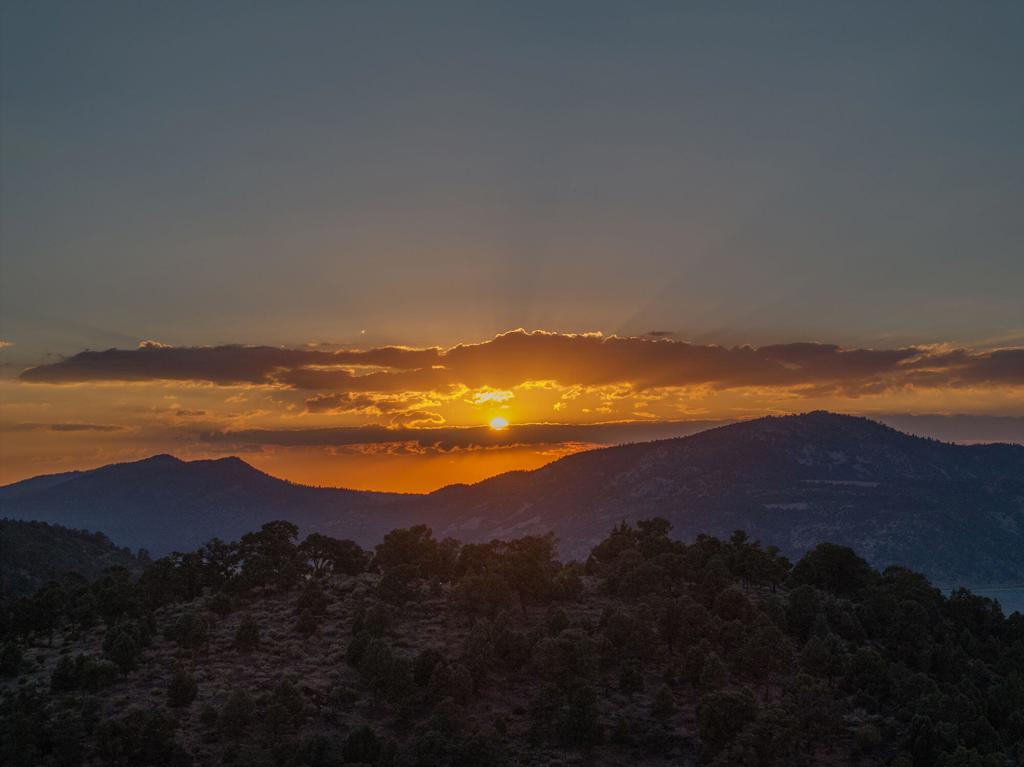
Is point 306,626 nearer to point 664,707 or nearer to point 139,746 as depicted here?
point 139,746

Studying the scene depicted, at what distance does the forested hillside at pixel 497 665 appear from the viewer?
86.6m

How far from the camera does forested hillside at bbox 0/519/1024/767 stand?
8662 cm

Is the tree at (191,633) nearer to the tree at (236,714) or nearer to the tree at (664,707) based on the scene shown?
the tree at (236,714)

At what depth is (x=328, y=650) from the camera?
108m

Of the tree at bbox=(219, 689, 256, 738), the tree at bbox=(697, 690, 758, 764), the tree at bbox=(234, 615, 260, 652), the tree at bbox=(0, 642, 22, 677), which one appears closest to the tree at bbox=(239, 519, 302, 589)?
the tree at bbox=(234, 615, 260, 652)

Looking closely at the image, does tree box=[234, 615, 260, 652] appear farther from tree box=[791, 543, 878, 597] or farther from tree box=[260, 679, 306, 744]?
tree box=[791, 543, 878, 597]

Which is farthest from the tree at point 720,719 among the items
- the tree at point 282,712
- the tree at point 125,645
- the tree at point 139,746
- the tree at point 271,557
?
the tree at point 271,557

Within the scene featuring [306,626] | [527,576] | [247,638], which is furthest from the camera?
[527,576]

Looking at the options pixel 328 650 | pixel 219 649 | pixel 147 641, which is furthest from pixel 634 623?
pixel 147 641

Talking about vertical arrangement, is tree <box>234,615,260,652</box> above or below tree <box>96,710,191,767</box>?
above

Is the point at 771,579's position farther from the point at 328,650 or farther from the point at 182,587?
the point at 182,587

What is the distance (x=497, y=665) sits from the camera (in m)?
106

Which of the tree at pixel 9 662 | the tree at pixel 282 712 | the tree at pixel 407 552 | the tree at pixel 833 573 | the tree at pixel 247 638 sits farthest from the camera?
the tree at pixel 833 573

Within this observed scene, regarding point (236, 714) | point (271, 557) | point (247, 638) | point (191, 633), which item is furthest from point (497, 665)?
point (271, 557)
